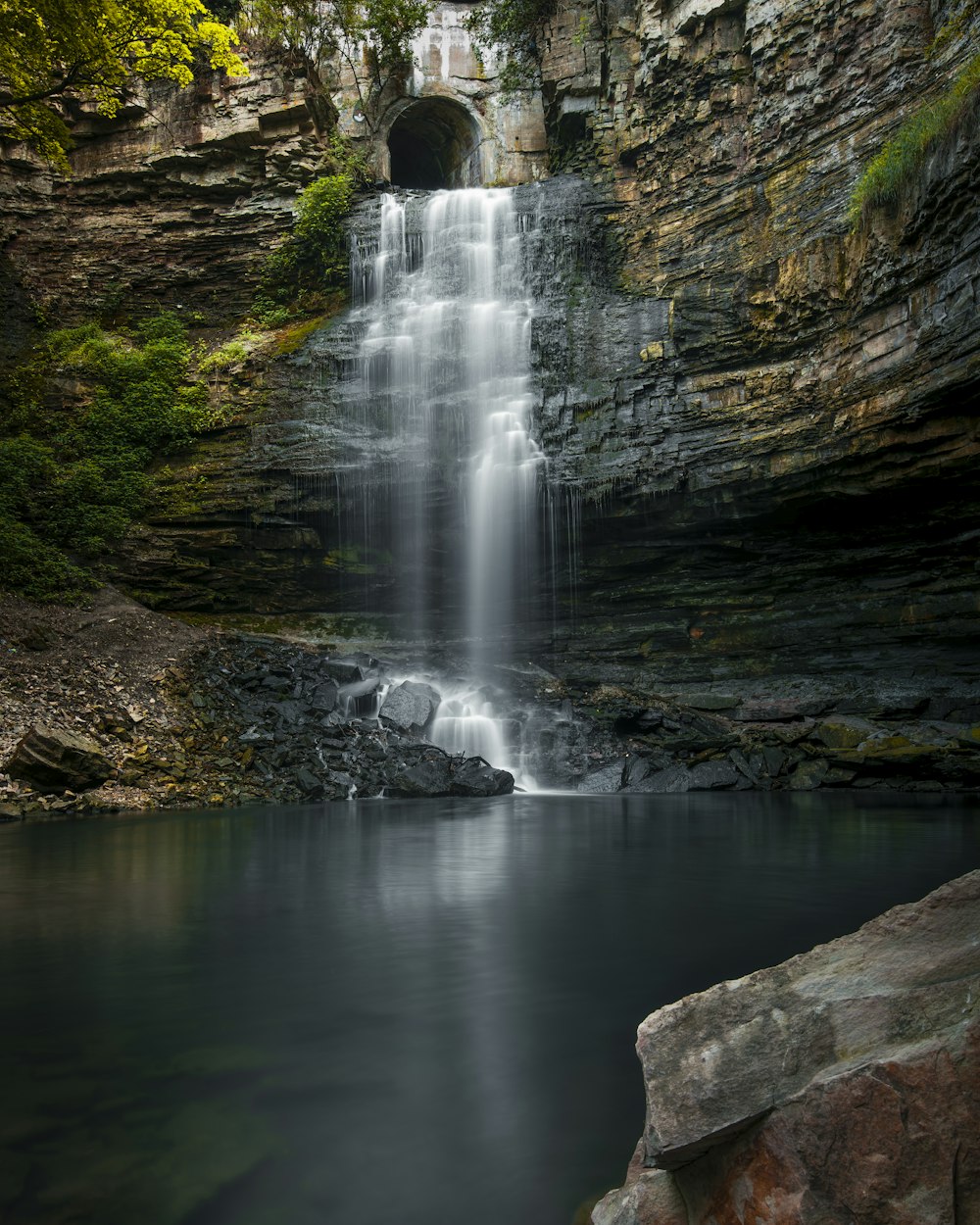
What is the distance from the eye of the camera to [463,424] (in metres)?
21.5

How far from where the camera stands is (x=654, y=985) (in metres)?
4.15

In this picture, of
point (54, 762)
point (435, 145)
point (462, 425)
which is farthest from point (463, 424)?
point (435, 145)

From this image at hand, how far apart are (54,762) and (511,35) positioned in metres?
27.6

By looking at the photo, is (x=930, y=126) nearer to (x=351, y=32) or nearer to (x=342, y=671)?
(x=342, y=671)

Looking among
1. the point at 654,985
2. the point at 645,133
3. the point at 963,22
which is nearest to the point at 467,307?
the point at 645,133

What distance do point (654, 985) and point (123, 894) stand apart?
4437mm

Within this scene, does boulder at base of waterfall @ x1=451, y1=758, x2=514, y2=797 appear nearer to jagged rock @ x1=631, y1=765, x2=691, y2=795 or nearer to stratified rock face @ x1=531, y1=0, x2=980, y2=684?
jagged rock @ x1=631, y1=765, x2=691, y2=795

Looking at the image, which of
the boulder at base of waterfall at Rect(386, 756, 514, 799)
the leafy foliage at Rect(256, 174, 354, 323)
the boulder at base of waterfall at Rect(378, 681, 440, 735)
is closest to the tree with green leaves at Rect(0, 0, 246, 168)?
the leafy foliage at Rect(256, 174, 354, 323)

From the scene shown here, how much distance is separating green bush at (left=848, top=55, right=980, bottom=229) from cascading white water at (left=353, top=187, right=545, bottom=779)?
28.7 ft

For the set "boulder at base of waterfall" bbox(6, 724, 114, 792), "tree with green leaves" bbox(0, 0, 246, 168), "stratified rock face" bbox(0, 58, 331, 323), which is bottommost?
"boulder at base of waterfall" bbox(6, 724, 114, 792)

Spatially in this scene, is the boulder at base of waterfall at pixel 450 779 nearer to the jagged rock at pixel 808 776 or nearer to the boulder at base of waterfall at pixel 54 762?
the boulder at base of waterfall at pixel 54 762

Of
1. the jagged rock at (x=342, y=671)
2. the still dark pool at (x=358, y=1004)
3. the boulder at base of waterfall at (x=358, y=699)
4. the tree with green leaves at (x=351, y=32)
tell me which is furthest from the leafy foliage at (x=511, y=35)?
the still dark pool at (x=358, y=1004)

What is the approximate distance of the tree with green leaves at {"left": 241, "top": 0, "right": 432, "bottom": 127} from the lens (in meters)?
23.9

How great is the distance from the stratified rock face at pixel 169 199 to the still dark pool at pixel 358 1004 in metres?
20.5
